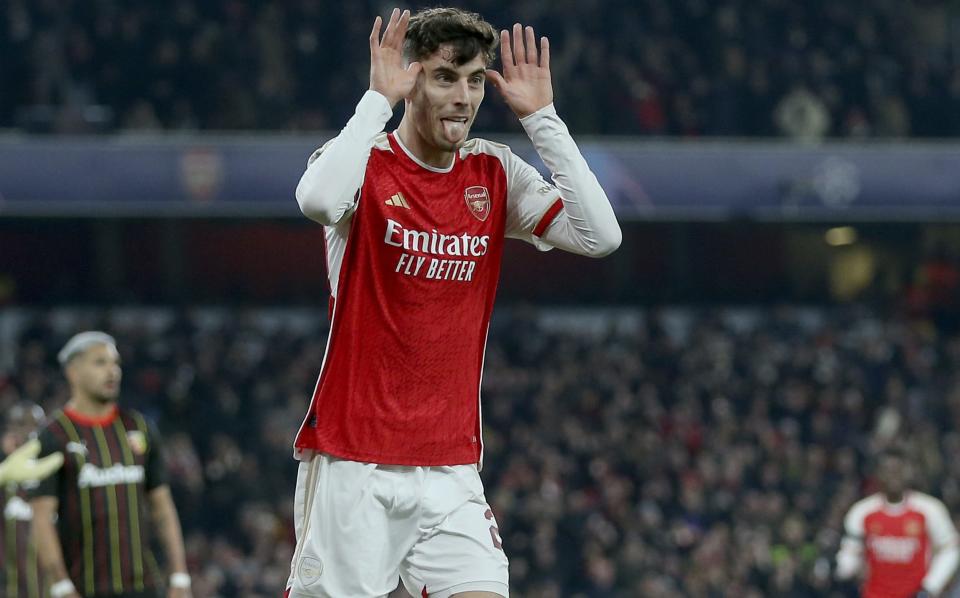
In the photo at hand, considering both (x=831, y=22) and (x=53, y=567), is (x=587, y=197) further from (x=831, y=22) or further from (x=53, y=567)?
(x=831, y=22)

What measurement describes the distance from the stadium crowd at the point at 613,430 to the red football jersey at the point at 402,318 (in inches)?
356

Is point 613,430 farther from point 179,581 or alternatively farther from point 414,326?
point 414,326

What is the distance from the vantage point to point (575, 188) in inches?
160

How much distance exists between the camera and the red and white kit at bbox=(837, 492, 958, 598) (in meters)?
9.73

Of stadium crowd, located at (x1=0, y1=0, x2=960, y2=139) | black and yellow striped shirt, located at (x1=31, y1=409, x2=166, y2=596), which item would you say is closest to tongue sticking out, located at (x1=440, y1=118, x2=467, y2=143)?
black and yellow striped shirt, located at (x1=31, y1=409, x2=166, y2=596)

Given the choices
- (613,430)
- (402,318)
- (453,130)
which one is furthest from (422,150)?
(613,430)

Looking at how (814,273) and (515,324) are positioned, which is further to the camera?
(814,273)

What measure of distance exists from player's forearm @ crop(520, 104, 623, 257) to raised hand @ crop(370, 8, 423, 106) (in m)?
0.34

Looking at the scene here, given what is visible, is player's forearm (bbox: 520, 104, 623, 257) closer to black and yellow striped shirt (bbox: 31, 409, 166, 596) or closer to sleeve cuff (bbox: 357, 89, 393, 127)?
sleeve cuff (bbox: 357, 89, 393, 127)

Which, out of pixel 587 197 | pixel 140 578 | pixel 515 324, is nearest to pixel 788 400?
pixel 515 324

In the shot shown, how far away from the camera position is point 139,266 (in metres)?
19.4

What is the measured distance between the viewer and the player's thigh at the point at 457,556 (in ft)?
13.0

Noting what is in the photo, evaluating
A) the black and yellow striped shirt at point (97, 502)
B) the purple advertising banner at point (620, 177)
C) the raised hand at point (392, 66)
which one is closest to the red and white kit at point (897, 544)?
the black and yellow striped shirt at point (97, 502)

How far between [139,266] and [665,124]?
667 cm
